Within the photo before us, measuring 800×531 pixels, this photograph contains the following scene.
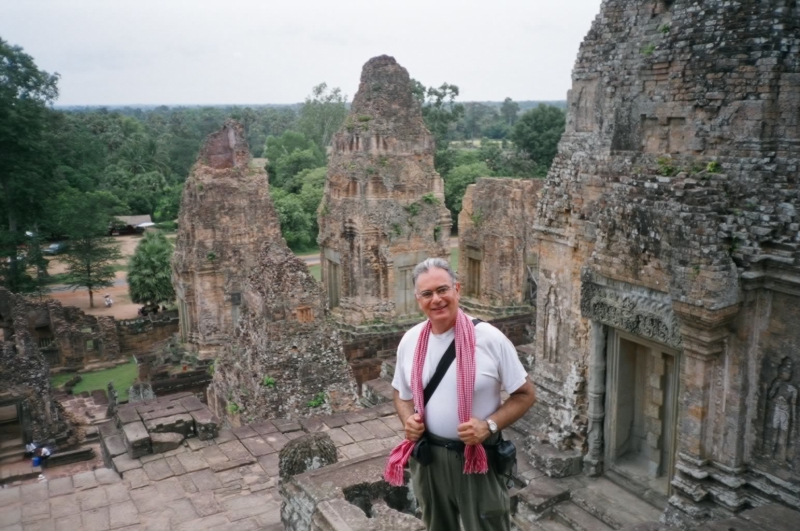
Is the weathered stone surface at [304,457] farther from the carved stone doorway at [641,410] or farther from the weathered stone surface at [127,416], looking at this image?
the weathered stone surface at [127,416]

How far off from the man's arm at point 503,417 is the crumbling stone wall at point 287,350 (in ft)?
21.9

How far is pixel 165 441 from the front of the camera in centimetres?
965

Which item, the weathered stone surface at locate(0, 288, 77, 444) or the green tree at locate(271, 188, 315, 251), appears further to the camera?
the green tree at locate(271, 188, 315, 251)

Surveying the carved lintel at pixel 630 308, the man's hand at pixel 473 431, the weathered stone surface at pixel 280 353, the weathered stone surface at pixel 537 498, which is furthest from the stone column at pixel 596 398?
the weathered stone surface at pixel 280 353

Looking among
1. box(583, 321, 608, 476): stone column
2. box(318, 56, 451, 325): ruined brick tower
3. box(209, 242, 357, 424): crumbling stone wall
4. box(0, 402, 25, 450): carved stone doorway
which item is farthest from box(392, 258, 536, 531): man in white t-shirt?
box(318, 56, 451, 325): ruined brick tower

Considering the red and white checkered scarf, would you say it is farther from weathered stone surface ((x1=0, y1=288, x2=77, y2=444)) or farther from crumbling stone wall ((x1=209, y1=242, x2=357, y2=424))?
weathered stone surface ((x1=0, y1=288, x2=77, y2=444))

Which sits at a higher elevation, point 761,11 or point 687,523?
point 761,11

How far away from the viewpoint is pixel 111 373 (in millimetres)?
20125

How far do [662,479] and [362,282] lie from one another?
1107cm

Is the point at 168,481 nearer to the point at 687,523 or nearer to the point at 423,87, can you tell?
the point at 687,523

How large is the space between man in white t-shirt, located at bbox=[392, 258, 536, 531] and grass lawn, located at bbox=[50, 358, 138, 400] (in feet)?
52.8

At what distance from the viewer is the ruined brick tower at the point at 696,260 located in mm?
5566

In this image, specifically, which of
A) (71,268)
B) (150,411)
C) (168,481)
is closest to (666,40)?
(168,481)

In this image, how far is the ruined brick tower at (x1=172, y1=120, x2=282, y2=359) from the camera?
55.0ft
